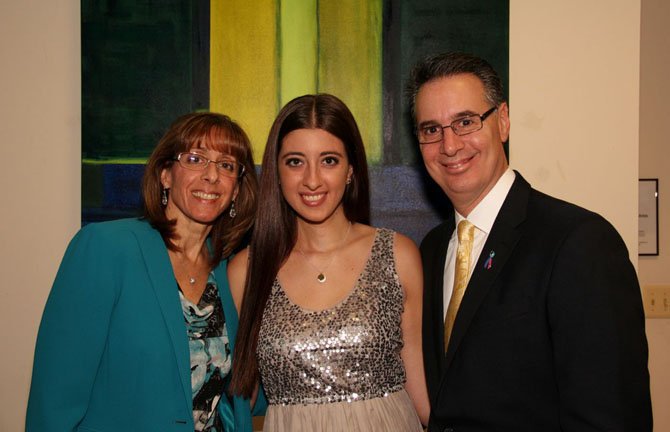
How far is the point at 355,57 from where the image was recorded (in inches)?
99.1

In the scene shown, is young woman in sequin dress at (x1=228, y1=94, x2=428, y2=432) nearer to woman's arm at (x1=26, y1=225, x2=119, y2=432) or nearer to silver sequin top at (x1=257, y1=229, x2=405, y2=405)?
silver sequin top at (x1=257, y1=229, x2=405, y2=405)

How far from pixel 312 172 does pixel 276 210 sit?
0.28m

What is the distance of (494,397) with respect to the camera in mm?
1586

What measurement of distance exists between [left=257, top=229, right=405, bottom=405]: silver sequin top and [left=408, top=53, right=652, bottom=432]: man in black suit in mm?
193

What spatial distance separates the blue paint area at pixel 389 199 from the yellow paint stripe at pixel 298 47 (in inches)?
20.2

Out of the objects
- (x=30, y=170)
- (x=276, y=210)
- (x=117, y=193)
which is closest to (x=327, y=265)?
(x=276, y=210)

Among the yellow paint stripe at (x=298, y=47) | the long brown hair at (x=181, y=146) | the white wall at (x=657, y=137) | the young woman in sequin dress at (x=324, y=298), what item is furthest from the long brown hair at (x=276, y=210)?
the white wall at (x=657, y=137)

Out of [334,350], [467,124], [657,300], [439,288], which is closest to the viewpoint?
[467,124]

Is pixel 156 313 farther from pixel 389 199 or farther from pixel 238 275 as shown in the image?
pixel 389 199

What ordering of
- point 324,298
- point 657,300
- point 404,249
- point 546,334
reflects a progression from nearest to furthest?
1. point 546,334
2. point 324,298
3. point 404,249
4. point 657,300

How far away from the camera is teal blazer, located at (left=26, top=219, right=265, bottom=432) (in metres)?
1.73

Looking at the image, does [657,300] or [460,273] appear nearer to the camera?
[460,273]

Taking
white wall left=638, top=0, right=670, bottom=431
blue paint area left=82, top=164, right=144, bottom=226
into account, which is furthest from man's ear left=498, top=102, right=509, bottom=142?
white wall left=638, top=0, right=670, bottom=431

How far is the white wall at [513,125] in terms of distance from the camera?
246 centimetres
